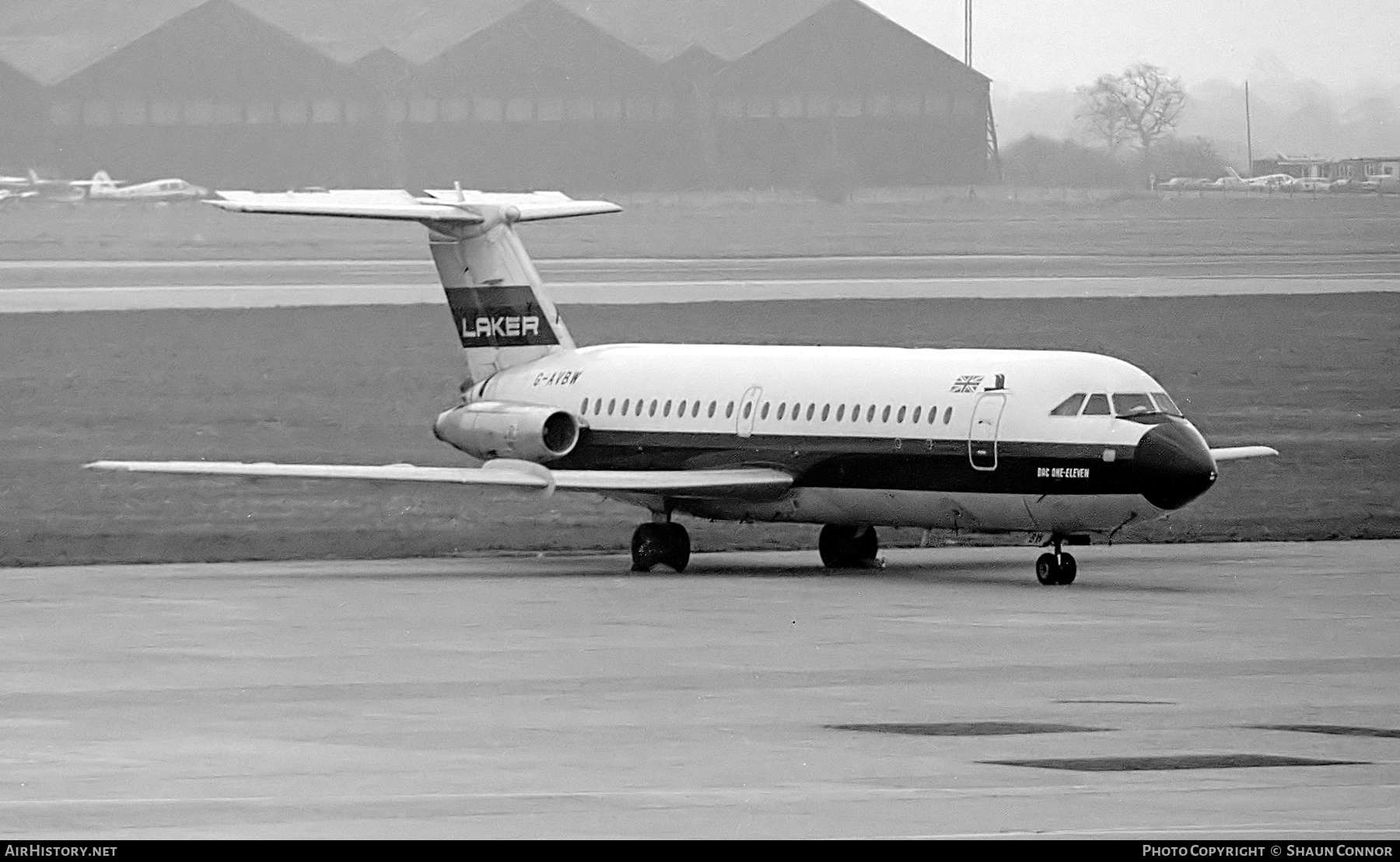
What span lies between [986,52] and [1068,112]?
2.60 meters

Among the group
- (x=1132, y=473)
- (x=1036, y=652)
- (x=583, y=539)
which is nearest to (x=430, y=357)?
(x=583, y=539)

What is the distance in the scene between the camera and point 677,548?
37.5 meters

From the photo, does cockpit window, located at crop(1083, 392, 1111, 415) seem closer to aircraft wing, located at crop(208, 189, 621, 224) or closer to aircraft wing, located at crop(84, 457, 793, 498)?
aircraft wing, located at crop(84, 457, 793, 498)

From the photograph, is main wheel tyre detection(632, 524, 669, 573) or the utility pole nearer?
main wheel tyre detection(632, 524, 669, 573)

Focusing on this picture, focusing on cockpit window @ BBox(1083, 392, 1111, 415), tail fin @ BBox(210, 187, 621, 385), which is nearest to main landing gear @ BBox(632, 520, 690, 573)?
tail fin @ BBox(210, 187, 621, 385)

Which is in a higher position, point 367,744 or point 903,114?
point 903,114

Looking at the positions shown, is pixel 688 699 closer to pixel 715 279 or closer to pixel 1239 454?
pixel 1239 454

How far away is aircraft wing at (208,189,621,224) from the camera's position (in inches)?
1462

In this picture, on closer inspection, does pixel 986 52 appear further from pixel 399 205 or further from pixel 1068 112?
pixel 399 205

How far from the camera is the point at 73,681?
945 inches

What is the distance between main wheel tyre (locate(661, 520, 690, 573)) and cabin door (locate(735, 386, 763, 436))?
5.19 ft

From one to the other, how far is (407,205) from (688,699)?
17.9 meters

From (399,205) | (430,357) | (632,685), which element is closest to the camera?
(632,685)

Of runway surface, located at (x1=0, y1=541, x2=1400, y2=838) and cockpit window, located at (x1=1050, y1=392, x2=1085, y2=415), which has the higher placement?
cockpit window, located at (x1=1050, y1=392, x2=1085, y2=415)
